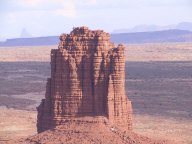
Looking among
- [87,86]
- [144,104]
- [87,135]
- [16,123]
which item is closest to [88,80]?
[87,86]

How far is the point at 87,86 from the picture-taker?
24.9 m

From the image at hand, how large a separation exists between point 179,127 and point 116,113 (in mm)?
27346

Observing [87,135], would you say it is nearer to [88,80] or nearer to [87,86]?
[87,86]

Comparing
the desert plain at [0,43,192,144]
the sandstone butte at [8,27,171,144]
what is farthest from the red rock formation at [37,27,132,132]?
the desert plain at [0,43,192,144]

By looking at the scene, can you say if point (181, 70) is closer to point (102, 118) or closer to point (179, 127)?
point (179, 127)

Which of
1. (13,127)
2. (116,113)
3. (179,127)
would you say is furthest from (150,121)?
(116,113)

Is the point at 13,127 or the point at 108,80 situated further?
the point at 13,127

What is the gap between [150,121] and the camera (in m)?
55.2

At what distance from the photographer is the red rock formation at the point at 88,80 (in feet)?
81.3

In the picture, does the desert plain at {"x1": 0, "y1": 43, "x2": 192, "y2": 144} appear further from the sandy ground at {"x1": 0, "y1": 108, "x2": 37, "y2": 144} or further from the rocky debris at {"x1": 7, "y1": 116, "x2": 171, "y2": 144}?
the rocky debris at {"x1": 7, "y1": 116, "x2": 171, "y2": 144}

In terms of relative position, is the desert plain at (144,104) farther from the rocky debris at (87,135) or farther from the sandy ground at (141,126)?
the rocky debris at (87,135)

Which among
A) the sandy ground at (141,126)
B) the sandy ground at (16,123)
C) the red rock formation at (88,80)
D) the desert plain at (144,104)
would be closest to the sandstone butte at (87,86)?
the red rock formation at (88,80)

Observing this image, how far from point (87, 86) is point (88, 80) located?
0.22 metres

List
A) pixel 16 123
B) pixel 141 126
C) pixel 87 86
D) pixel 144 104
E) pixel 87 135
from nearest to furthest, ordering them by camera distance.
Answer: pixel 87 135 < pixel 87 86 < pixel 141 126 < pixel 16 123 < pixel 144 104
